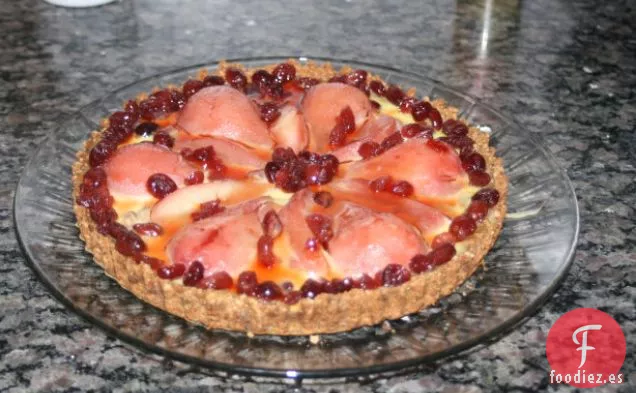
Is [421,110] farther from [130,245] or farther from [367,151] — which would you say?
[130,245]

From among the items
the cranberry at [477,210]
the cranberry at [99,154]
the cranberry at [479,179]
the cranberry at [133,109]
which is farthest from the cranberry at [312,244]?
the cranberry at [133,109]

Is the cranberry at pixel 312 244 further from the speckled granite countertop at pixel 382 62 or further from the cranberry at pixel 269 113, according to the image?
the cranberry at pixel 269 113

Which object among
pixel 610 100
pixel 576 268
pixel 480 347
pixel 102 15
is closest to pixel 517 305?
pixel 480 347

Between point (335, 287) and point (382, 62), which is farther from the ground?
point (382, 62)

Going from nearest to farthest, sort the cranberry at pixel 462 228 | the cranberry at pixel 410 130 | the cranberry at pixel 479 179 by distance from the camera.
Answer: the cranberry at pixel 462 228 → the cranberry at pixel 479 179 → the cranberry at pixel 410 130

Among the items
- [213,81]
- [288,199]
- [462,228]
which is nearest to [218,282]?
[288,199]

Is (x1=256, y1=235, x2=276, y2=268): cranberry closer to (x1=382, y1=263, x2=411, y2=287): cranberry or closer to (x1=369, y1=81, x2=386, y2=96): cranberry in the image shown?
(x1=382, y1=263, x2=411, y2=287): cranberry

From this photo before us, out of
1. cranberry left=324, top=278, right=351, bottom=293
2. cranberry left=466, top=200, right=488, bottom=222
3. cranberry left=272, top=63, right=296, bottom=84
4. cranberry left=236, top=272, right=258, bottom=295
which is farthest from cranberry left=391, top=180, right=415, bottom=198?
cranberry left=272, top=63, right=296, bottom=84
